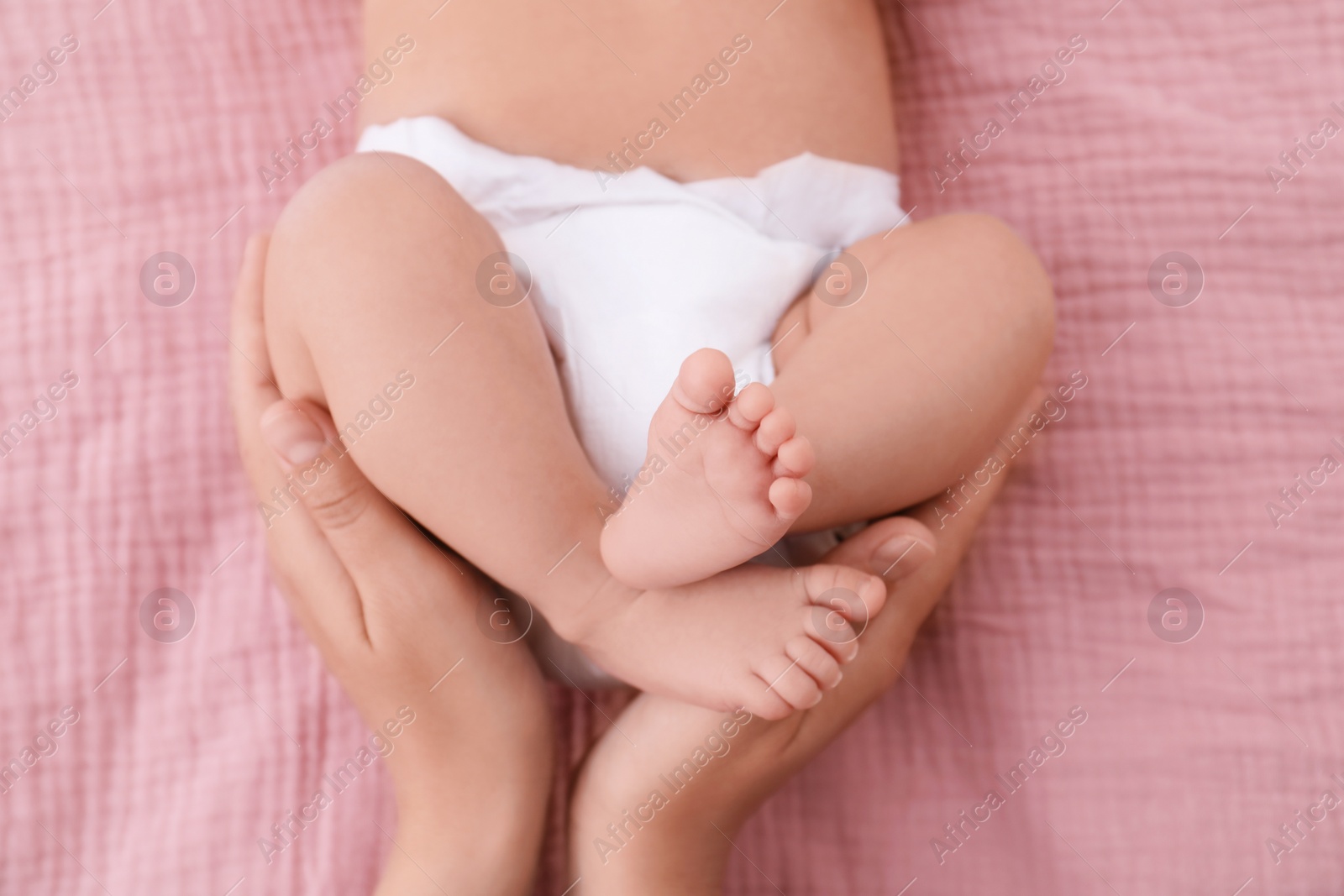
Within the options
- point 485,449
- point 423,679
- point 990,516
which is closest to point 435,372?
point 485,449

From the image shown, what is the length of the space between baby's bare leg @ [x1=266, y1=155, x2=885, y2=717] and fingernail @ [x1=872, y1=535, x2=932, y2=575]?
77 mm

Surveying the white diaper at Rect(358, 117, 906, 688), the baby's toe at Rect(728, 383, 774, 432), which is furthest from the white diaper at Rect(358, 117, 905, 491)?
the baby's toe at Rect(728, 383, 774, 432)

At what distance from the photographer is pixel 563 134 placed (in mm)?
907

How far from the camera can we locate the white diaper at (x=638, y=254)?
0.82 metres

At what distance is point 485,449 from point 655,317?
20 cm

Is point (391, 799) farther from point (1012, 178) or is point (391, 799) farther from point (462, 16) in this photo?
point (1012, 178)

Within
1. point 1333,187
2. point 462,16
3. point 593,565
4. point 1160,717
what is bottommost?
point 1160,717

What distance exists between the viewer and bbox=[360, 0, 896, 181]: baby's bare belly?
908mm

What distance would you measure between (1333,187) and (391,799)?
1.19 meters

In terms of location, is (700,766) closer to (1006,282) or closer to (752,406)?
(752,406)

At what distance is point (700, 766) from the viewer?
2.64 feet

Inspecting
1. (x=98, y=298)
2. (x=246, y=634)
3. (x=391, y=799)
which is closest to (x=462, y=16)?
(x=98, y=298)

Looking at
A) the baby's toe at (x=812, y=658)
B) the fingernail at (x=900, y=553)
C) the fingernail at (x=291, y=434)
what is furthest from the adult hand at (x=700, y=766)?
the fingernail at (x=291, y=434)

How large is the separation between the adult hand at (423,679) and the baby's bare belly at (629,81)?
33 centimetres
